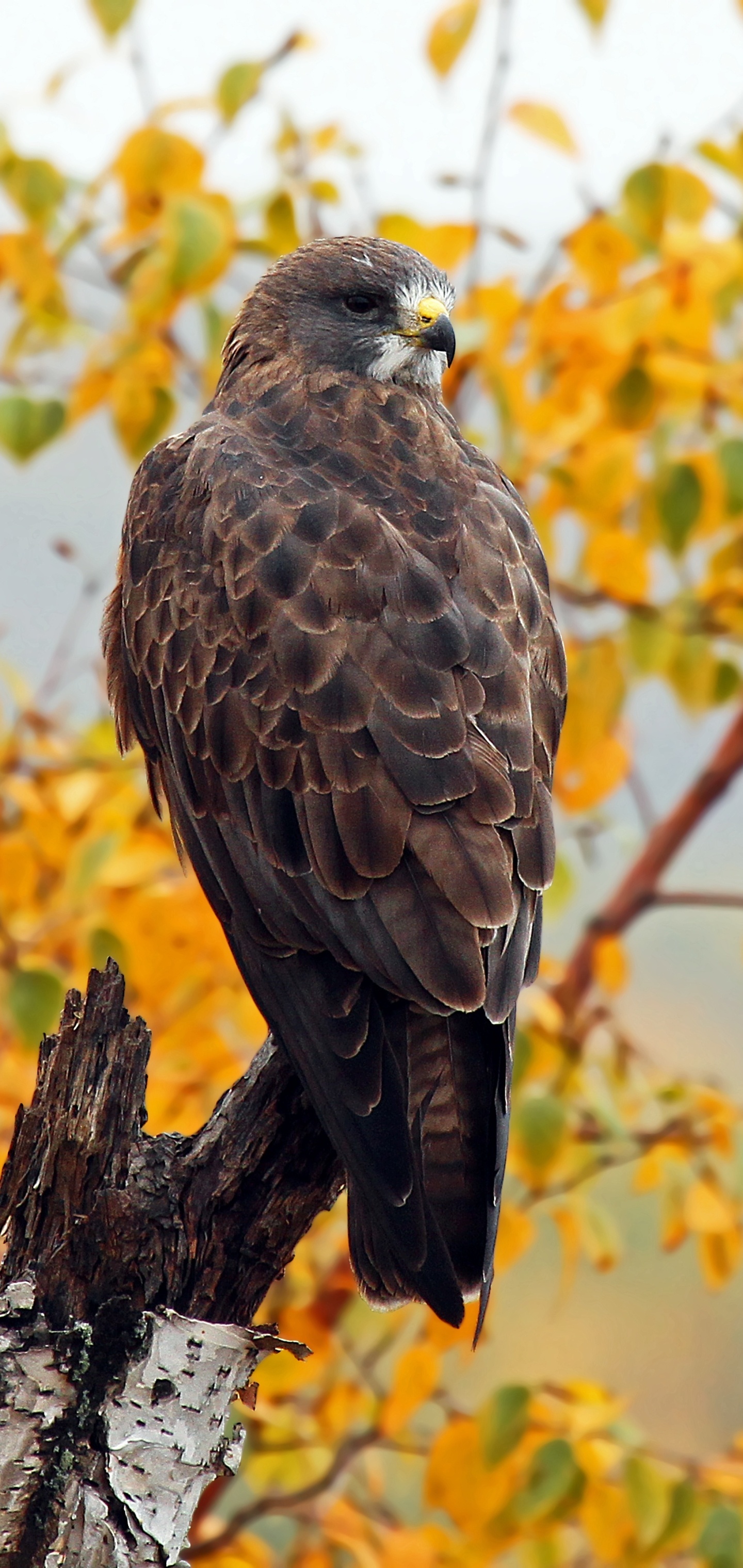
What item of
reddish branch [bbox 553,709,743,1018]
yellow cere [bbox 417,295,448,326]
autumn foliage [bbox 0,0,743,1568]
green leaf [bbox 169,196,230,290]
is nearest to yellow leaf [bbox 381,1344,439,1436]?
autumn foliage [bbox 0,0,743,1568]

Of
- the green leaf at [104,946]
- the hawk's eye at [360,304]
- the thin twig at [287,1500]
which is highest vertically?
the hawk's eye at [360,304]

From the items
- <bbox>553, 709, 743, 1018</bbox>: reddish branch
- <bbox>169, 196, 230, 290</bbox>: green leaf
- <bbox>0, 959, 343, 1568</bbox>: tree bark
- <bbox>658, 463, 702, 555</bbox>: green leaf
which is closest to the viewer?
<bbox>0, 959, 343, 1568</bbox>: tree bark

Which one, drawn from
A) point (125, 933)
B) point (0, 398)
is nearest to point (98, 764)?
point (125, 933)

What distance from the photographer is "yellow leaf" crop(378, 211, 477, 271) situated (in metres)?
4.18

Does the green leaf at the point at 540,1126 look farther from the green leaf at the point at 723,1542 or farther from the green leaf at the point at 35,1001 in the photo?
the green leaf at the point at 35,1001

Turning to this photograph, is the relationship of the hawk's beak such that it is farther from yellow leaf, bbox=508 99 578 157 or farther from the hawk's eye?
yellow leaf, bbox=508 99 578 157

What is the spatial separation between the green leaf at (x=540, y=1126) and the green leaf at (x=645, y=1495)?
2.36ft

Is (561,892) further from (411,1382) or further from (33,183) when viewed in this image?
(33,183)

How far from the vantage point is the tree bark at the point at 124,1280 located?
2363mm

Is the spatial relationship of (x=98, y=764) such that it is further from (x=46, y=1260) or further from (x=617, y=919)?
(x=46, y=1260)

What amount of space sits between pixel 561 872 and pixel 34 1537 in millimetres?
2456

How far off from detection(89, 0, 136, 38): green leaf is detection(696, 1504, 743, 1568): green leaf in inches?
144

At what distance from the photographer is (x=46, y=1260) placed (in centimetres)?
254

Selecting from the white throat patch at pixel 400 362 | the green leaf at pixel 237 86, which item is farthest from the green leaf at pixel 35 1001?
the green leaf at pixel 237 86
